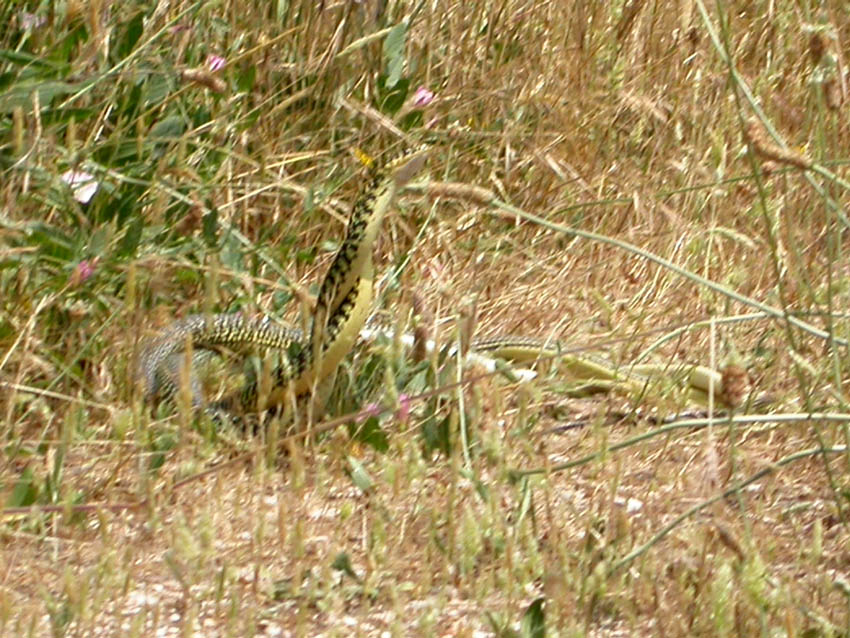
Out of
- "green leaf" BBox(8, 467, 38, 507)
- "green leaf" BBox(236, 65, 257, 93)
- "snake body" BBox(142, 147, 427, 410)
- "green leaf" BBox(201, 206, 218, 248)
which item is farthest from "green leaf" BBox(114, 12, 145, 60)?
"green leaf" BBox(8, 467, 38, 507)

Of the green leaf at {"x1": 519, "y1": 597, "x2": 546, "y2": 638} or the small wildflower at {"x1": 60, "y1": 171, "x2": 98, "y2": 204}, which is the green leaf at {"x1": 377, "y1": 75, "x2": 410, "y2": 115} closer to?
the small wildflower at {"x1": 60, "y1": 171, "x2": 98, "y2": 204}

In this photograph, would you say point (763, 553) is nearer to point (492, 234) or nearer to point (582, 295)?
point (582, 295)

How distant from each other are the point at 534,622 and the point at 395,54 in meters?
1.96

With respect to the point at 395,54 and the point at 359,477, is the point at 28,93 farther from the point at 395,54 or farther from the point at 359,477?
→ the point at 395,54

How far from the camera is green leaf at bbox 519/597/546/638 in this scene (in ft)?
6.41

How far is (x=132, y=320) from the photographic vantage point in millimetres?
2848

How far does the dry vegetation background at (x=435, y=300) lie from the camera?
2053 mm

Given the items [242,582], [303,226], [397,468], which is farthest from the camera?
[303,226]

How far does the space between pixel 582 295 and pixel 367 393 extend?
75cm

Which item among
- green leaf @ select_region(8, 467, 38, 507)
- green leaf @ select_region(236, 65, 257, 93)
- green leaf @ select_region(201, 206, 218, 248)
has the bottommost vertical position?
green leaf @ select_region(8, 467, 38, 507)

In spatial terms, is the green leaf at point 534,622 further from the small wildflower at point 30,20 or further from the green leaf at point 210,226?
the small wildflower at point 30,20

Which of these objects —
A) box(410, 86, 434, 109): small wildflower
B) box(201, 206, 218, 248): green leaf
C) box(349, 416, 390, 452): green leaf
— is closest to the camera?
box(349, 416, 390, 452): green leaf

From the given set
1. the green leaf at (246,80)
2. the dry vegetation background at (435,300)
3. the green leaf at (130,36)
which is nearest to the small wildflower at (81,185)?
the dry vegetation background at (435,300)

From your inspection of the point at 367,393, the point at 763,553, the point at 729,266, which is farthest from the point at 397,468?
the point at 729,266
